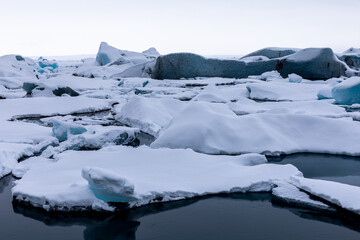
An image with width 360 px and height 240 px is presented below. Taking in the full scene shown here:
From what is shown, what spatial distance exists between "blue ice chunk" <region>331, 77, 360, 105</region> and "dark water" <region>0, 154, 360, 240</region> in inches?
209

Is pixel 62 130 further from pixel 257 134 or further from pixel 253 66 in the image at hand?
pixel 253 66

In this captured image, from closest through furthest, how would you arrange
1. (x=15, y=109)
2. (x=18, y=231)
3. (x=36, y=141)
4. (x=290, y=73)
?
(x=18, y=231), (x=36, y=141), (x=15, y=109), (x=290, y=73)

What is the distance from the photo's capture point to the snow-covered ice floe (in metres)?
2.23

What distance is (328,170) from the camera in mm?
3104

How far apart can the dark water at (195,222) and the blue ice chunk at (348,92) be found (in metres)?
5.30

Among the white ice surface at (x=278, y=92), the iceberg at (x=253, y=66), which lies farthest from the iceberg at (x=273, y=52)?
the white ice surface at (x=278, y=92)

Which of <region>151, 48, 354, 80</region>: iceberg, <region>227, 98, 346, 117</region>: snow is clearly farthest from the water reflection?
<region>151, 48, 354, 80</region>: iceberg

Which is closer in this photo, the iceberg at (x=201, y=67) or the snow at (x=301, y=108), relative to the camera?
the snow at (x=301, y=108)

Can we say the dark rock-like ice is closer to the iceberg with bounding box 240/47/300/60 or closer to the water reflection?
the iceberg with bounding box 240/47/300/60

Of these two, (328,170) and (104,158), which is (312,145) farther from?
(104,158)

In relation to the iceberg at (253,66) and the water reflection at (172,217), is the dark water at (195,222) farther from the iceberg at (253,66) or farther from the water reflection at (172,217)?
the iceberg at (253,66)

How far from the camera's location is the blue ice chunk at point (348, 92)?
22.3 ft

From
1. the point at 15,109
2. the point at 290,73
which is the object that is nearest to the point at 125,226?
the point at 15,109

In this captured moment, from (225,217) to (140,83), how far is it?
375 inches
